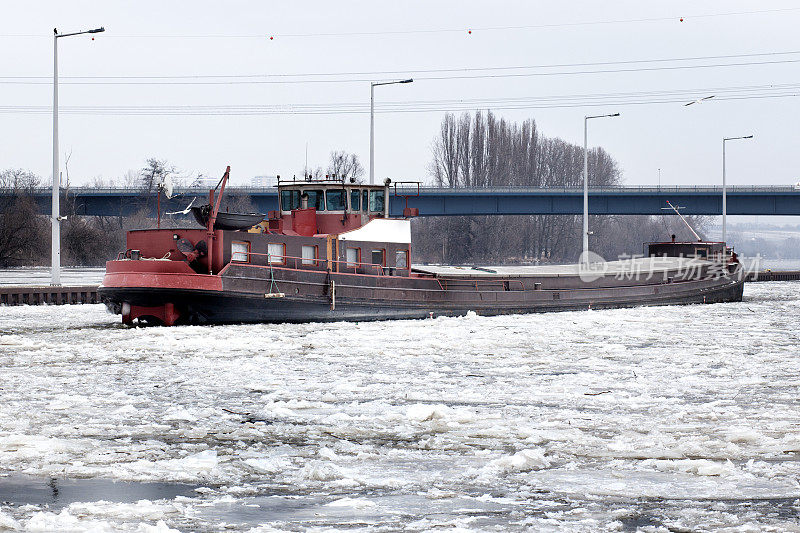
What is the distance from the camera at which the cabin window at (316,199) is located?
27.4m

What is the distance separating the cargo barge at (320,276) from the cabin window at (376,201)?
0.03 m

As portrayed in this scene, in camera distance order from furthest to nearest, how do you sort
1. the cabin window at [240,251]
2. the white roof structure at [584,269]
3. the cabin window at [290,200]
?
1. the white roof structure at [584,269]
2. the cabin window at [290,200]
3. the cabin window at [240,251]

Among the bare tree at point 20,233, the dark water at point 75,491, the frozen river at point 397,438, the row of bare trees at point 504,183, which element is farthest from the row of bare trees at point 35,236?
the dark water at point 75,491

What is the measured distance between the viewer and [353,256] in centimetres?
2633

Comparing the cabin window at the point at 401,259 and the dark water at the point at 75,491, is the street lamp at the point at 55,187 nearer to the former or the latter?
the cabin window at the point at 401,259

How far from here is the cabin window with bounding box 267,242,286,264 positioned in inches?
952

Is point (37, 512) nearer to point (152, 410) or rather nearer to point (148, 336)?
point (152, 410)

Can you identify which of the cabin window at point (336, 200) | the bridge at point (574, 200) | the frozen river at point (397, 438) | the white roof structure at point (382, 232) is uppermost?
the bridge at point (574, 200)

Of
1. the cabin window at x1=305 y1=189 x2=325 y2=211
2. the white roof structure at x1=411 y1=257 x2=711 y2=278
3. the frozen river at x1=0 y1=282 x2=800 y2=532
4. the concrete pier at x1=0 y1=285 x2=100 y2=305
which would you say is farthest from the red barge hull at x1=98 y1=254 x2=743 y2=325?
the concrete pier at x1=0 y1=285 x2=100 y2=305

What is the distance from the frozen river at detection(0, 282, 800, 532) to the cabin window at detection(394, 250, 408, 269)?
948 cm

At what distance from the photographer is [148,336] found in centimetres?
2002

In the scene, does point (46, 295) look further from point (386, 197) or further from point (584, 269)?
point (584, 269)

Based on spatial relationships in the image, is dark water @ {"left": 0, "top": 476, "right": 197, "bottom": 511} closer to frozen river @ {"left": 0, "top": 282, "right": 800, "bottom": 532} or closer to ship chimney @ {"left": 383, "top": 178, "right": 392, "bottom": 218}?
frozen river @ {"left": 0, "top": 282, "right": 800, "bottom": 532}

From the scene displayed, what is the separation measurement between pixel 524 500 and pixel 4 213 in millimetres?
64861
